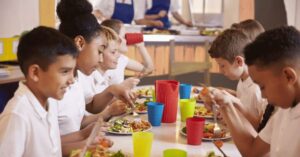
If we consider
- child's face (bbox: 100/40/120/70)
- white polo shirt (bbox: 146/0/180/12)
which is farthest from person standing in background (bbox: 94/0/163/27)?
child's face (bbox: 100/40/120/70)

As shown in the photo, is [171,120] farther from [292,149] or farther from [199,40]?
[199,40]

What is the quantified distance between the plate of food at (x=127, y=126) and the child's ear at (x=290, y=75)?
2.22 ft

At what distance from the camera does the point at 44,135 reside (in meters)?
1.30

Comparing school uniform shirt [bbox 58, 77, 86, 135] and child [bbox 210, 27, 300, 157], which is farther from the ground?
child [bbox 210, 27, 300, 157]

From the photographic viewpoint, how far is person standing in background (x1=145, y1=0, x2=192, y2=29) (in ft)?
15.9

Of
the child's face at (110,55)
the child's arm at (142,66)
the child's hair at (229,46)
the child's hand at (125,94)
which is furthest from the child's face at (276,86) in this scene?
the child's arm at (142,66)

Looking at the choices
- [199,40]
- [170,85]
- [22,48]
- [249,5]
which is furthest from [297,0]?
[22,48]

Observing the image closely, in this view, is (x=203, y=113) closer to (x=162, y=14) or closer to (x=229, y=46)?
(x=229, y=46)

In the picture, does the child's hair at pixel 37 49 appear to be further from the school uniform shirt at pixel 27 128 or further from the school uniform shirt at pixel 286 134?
the school uniform shirt at pixel 286 134

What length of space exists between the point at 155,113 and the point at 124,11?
3.09 m

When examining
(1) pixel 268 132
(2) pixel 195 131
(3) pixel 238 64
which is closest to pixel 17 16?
(3) pixel 238 64

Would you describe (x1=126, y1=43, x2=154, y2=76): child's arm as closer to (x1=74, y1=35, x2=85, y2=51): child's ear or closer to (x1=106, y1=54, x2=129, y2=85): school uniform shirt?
(x1=106, y1=54, x2=129, y2=85): school uniform shirt

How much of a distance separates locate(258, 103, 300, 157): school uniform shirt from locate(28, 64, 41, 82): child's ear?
785 mm

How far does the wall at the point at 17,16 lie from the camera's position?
3.51m
